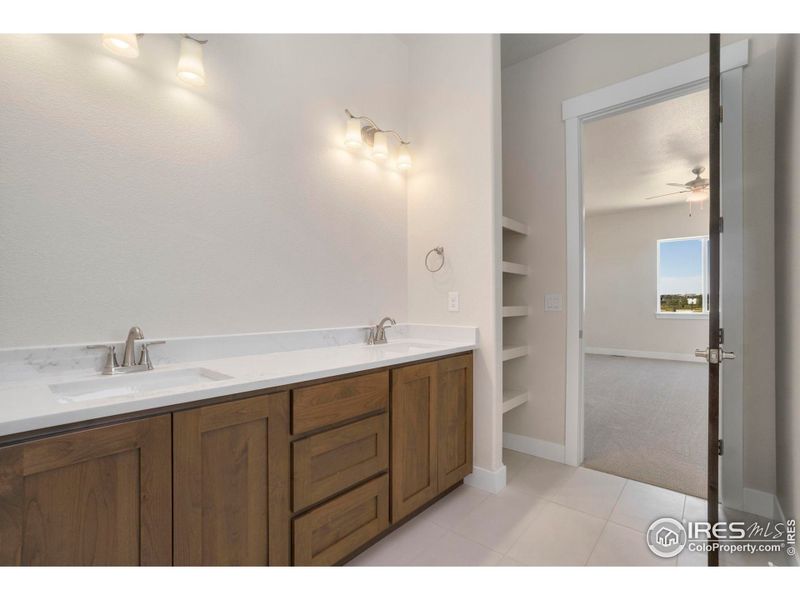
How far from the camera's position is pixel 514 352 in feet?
8.30

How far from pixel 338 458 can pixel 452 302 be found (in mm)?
1197

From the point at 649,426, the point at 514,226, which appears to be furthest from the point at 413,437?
Result: the point at 649,426

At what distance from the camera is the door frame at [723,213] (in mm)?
1867

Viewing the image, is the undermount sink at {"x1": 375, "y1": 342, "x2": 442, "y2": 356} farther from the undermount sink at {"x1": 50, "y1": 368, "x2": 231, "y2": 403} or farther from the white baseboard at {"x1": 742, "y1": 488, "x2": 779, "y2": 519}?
the white baseboard at {"x1": 742, "y1": 488, "x2": 779, "y2": 519}

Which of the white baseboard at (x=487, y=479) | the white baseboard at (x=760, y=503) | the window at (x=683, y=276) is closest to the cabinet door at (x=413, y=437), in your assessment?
the white baseboard at (x=487, y=479)

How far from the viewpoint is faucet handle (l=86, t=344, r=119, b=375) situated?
129 centimetres

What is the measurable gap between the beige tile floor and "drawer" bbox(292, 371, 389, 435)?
0.63 m

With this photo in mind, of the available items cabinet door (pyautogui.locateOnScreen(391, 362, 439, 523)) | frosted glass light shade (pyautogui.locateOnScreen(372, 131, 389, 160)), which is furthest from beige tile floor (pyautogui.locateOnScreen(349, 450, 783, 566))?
frosted glass light shade (pyautogui.locateOnScreen(372, 131, 389, 160))

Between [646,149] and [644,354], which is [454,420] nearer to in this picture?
[646,149]

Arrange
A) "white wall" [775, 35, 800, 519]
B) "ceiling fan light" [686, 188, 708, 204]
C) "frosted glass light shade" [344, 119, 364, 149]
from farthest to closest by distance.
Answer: "ceiling fan light" [686, 188, 708, 204], "frosted glass light shade" [344, 119, 364, 149], "white wall" [775, 35, 800, 519]

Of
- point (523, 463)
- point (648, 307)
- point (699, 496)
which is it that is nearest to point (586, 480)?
point (523, 463)

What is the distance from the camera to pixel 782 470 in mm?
1715

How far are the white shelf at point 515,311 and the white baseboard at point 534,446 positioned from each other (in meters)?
0.89
